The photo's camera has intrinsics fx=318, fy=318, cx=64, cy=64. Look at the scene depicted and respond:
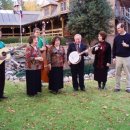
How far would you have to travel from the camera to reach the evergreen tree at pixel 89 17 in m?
29.0

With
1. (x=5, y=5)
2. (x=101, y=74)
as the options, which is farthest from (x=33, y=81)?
(x=5, y=5)

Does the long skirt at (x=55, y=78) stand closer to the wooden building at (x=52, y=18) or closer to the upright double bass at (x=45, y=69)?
the upright double bass at (x=45, y=69)

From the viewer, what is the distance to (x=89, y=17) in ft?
95.7

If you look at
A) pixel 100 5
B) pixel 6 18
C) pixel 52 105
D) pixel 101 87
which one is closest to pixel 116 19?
pixel 100 5

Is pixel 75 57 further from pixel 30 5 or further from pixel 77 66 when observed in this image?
pixel 30 5

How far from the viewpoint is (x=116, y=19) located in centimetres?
3416

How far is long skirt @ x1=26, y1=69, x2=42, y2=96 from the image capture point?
8047 millimetres

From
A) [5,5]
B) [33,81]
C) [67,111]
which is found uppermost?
[5,5]

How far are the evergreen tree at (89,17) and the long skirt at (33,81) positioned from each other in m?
21.3

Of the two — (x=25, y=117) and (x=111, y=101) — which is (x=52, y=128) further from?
(x=111, y=101)

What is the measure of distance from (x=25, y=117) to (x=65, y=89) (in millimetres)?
2918

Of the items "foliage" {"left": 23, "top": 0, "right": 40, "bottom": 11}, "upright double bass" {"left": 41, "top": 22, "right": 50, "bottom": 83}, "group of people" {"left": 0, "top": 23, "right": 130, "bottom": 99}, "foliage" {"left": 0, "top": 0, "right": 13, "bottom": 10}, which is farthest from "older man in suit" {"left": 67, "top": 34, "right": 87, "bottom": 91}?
"foliage" {"left": 23, "top": 0, "right": 40, "bottom": 11}

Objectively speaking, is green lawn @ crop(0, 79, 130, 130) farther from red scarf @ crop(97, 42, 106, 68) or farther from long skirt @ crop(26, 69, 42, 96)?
red scarf @ crop(97, 42, 106, 68)

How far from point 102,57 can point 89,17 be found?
20.6 meters
